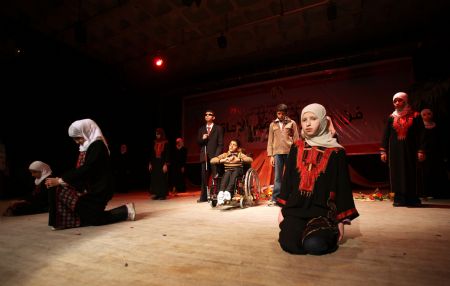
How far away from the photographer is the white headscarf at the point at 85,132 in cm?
262

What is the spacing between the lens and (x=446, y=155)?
4980 mm

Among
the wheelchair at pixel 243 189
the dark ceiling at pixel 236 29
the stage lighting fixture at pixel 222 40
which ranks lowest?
the wheelchair at pixel 243 189

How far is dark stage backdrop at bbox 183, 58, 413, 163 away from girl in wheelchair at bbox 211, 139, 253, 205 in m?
3.17

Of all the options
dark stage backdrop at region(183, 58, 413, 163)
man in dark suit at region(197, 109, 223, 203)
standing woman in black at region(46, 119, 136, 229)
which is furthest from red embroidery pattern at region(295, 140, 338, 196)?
dark stage backdrop at region(183, 58, 413, 163)

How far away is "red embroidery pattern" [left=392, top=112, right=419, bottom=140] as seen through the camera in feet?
11.3

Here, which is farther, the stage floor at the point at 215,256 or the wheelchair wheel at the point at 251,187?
the wheelchair wheel at the point at 251,187

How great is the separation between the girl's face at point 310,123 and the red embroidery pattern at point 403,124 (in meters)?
2.40

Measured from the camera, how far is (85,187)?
8.61 ft

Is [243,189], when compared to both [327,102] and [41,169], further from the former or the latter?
[327,102]

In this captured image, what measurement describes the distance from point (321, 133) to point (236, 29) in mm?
4784

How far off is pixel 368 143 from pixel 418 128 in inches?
103

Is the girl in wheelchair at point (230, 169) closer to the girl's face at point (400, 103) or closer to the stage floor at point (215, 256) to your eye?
the stage floor at point (215, 256)

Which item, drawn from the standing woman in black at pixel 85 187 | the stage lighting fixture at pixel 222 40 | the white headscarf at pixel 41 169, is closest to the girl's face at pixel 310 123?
the standing woman in black at pixel 85 187

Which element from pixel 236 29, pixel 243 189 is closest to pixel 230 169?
pixel 243 189
